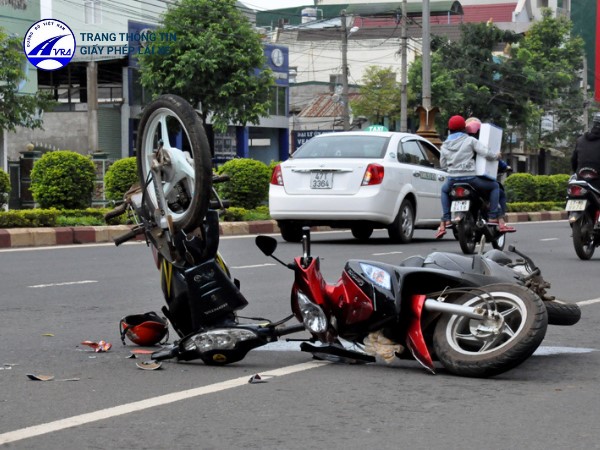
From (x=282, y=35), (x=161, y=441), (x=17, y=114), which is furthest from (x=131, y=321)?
(x=282, y=35)

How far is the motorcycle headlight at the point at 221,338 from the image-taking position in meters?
5.82

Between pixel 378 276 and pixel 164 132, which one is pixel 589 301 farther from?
pixel 164 132

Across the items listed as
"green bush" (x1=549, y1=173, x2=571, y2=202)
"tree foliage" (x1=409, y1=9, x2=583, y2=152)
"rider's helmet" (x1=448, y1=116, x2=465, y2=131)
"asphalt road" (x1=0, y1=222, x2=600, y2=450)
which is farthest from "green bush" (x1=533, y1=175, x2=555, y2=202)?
"asphalt road" (x1=0, y1=222, x2=600, y2=450)

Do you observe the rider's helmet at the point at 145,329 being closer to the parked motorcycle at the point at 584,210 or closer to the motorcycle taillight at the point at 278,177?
the parked motorcycle at the point at 584,210

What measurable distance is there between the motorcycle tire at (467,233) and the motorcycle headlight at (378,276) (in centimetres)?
801

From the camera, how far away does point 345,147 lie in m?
16.0

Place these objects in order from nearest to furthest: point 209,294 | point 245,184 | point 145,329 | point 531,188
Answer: point 209,294, point 145,329, point 245,184, point 531,188

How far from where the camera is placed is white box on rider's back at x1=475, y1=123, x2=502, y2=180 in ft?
46.0

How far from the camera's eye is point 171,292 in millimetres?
6102

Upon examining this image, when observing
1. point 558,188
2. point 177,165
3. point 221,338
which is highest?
point 177,165

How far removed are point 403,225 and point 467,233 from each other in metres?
2.68

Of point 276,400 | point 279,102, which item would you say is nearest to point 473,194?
point 276,400

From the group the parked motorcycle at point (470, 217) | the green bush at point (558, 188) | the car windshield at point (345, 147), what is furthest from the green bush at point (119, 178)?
the green bush at point (558, 188)

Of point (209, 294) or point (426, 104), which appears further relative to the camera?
point (426, 104)
